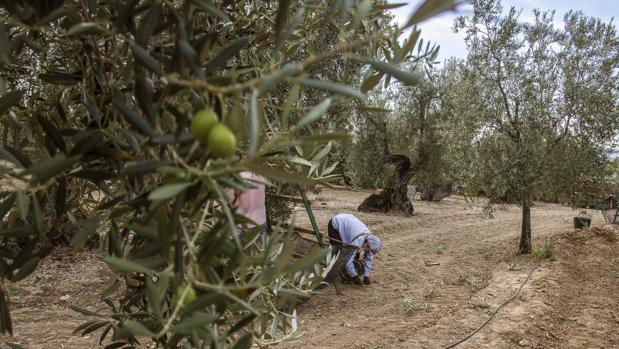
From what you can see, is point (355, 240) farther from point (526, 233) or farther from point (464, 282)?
point (526, 233)

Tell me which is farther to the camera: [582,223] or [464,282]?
[582,223]

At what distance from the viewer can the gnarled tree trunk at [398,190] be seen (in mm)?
14344

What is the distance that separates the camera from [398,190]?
14.4 m

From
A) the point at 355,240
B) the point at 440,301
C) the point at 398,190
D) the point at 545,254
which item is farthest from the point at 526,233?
the point at 398,190

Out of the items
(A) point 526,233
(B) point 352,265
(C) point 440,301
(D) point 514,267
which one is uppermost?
(A) point 526,233

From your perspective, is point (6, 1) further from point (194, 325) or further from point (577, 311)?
point (577, 311)

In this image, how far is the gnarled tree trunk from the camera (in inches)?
565

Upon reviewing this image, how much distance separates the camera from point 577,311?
5.75 m

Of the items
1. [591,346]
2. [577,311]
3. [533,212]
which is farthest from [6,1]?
[533,212]

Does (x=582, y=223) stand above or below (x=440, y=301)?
above

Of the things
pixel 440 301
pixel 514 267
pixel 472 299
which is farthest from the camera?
pixel 514 267

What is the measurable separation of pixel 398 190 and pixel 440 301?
8487 mm

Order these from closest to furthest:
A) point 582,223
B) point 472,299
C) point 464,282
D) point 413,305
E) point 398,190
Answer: point 413,305, point 472,299, point 464,282, point 582,223, point 398,190

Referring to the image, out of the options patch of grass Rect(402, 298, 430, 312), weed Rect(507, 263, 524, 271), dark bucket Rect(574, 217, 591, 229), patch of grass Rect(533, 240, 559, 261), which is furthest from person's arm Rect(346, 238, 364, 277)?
dark bucket Rect(574, 217, 591, 229)
